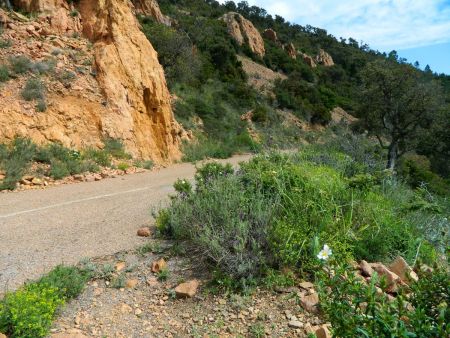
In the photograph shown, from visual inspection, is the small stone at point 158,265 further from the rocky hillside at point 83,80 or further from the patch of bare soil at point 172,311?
the rocky hillside at point 83,80

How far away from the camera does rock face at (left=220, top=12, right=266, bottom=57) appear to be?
53.5 metres

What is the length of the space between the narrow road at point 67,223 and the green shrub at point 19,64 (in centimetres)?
512

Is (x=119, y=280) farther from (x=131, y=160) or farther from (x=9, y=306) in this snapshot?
(x=131, y=160)

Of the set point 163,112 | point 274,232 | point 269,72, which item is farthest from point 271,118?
point 274,232

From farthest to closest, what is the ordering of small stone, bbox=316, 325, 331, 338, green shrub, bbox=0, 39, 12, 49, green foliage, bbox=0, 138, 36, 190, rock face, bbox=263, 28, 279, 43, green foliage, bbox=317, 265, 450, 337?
1. rock face, bbox=263, 28, 279, 43
2. green shrub, bbox=0, 39, 12, 49
3. green foliage, bbox=0, 138, 36, 190
4. small stone, bbox=316, 325, 331, 338
5. green foliage, bbox=317, 265, 450, 337

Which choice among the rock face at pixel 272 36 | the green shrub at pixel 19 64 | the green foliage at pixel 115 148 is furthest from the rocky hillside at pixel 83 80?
the rock face at pixel 272 36

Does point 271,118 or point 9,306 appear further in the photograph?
point 271,118

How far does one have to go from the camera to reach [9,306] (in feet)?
10.1

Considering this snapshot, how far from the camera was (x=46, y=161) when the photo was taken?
10.0 m

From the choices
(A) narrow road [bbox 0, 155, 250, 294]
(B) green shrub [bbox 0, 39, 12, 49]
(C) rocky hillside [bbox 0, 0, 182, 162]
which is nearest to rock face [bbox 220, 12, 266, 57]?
(C) rocky hillside [bbox 0, 0, 182, 162]

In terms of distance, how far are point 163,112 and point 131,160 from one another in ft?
12.2

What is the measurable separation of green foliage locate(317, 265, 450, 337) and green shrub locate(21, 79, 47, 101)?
11.2 m

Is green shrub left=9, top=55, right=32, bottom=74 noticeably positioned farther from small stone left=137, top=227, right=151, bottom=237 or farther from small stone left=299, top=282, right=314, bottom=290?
small stone left=299, top=282, right=314, bottom=290

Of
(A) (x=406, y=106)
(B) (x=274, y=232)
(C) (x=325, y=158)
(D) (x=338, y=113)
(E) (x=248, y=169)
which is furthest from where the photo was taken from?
(D) (x=338, y=113)
